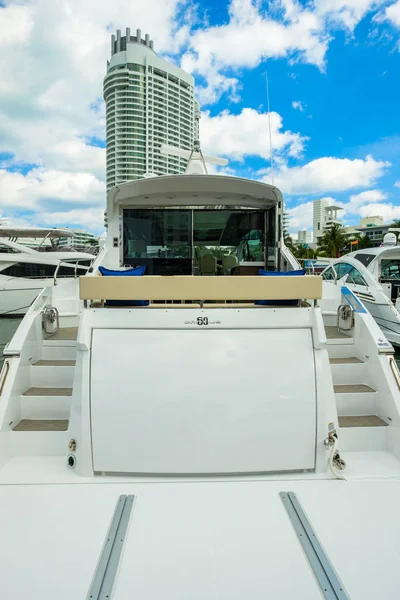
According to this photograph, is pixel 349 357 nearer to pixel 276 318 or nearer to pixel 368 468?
pixel 368 468

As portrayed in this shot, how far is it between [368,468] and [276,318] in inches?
45.1

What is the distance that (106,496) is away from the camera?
77.6 inches

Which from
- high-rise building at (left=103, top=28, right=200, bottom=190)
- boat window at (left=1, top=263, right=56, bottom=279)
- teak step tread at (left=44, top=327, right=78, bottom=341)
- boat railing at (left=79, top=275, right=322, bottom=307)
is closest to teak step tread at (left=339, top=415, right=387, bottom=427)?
boat railing at (left=79, top=275, right=322, bottom=307)

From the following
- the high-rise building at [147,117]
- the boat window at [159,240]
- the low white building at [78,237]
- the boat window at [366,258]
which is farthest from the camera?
the low white building at [78,237]

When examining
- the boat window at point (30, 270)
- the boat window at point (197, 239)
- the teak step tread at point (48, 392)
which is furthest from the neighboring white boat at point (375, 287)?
the boat window at point (30, 270)

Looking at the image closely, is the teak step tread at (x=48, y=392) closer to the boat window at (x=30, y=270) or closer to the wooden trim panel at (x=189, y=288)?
the wooden trim panel at (x=189, y=288)

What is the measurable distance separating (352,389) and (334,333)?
80 cm

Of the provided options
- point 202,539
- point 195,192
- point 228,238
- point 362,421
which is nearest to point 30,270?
point 228,238

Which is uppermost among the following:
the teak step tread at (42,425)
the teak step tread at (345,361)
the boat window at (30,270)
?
the boat window at (30,270)

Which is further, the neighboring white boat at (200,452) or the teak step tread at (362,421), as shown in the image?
the teak step tread at (362,421)

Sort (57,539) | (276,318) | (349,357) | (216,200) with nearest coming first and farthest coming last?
(57,539) < (276,318) < (349,357) < (216,200)

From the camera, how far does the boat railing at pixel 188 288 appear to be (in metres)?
2.21

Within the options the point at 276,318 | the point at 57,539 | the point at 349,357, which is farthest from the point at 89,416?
the point at 349,357

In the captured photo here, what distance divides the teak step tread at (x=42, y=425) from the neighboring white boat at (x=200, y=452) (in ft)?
0.05
